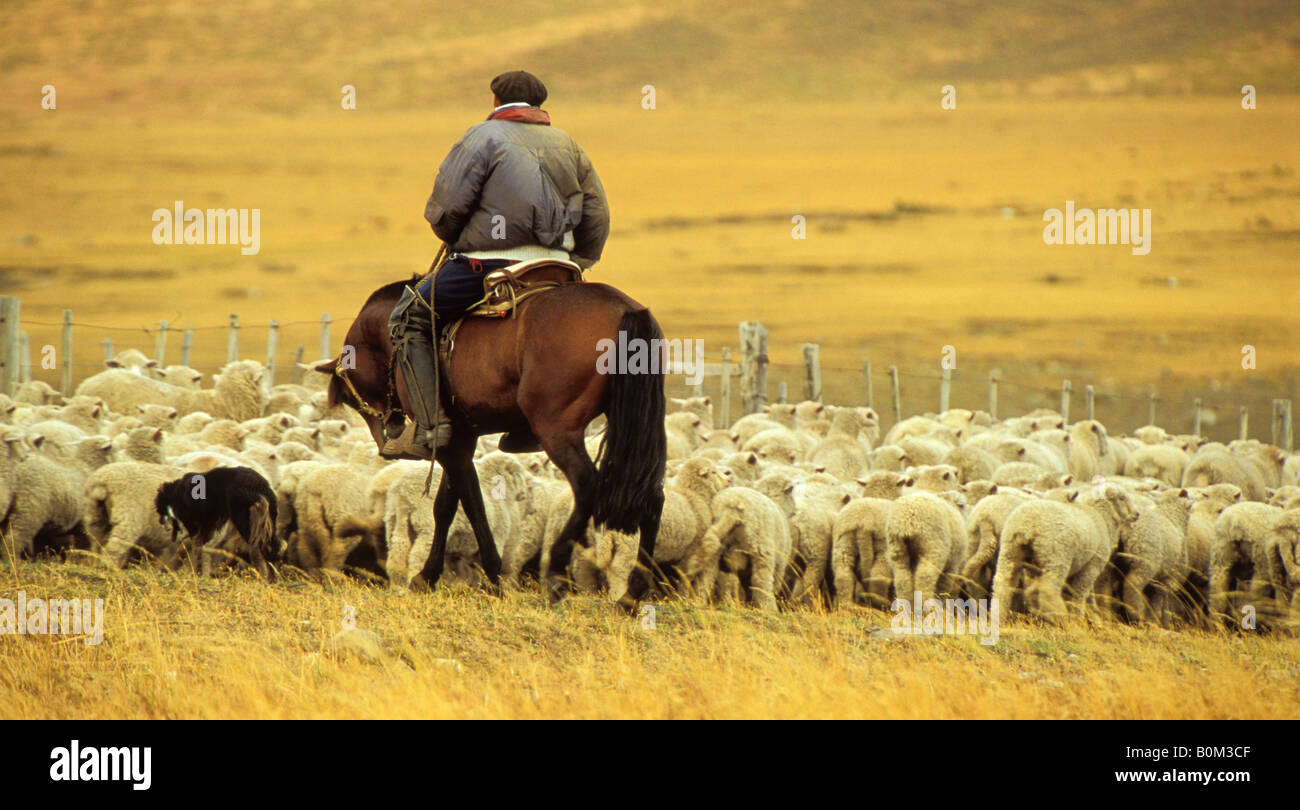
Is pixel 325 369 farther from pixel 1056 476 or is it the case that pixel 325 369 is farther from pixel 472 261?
pixel 1056 476

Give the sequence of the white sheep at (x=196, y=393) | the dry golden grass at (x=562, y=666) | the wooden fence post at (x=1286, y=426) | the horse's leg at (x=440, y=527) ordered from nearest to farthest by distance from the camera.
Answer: the dry golden grass at (x=562, y=666) < the horse's leg at (x=440, y=527) < the white sheep at (x=196, y=393) < the wooden fence post at (x=1286, y=426)

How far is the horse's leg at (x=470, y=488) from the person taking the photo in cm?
792

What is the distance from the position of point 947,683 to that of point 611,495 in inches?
80.4

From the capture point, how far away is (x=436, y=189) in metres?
7.74

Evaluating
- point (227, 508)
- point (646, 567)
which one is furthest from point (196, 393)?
point (646, 567)

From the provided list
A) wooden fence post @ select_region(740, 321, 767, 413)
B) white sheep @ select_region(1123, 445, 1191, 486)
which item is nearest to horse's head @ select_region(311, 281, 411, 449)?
white sheep @ select_region(1123, 445, 1191, 486)

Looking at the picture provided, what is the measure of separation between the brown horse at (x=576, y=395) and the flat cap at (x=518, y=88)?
1.29 meters

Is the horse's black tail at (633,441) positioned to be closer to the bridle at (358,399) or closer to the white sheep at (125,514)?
the bridle at (358,399)

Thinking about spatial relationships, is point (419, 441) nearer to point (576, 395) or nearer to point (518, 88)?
point (576, 395)

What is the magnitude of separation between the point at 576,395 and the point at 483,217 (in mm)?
1299

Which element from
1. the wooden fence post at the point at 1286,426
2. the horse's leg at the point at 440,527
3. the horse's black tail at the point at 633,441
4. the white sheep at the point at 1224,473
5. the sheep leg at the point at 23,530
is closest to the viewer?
the horse's black tail at the point at 633,441

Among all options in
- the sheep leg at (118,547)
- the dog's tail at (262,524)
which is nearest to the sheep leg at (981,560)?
the dog's tail at (262,524)

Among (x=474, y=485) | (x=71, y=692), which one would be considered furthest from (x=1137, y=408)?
(x=71, y=692)

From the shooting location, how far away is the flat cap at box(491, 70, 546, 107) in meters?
7.79
